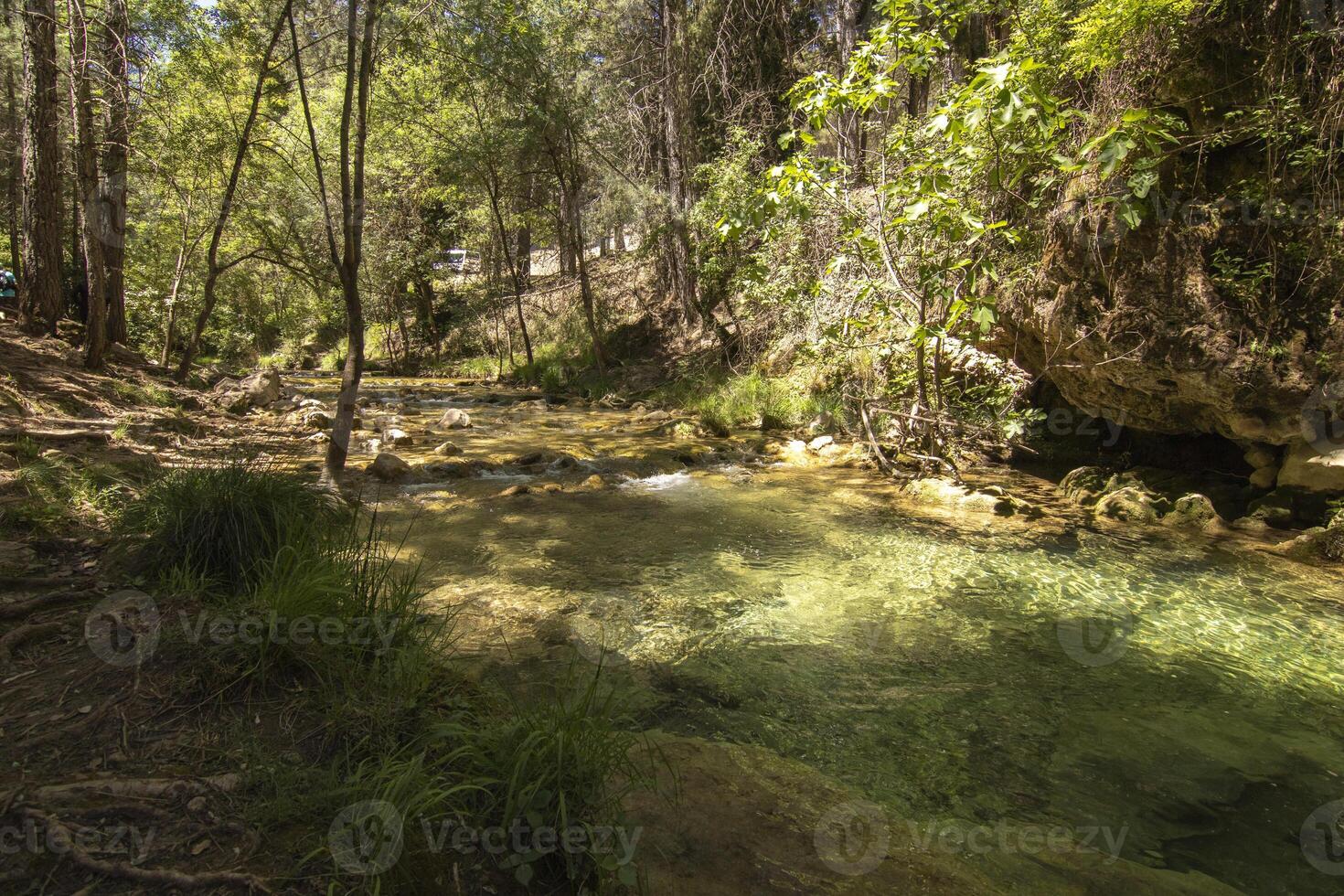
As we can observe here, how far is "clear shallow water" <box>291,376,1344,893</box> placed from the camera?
2.59 metres

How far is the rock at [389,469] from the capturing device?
7379 mm

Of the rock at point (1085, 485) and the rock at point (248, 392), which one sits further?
the rock at point (248, 392)

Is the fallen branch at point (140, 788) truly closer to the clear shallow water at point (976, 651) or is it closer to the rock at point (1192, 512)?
the clear shallow water at point (976, 651)

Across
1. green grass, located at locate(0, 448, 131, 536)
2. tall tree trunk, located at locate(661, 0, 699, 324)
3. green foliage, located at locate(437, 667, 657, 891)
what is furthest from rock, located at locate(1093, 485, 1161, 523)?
tall tree trunk, located at locate(661, 0, 699, 324)

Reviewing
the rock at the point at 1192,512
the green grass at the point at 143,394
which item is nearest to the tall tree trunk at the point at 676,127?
the green grass at the point at 143,394

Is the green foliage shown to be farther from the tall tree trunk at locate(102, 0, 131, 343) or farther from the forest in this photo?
the tall tree trunk at locate(102, 0, 131, 343)

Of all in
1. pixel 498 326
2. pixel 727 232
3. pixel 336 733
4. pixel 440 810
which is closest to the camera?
pixel 440 810

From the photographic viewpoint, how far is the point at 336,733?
2.18 meters

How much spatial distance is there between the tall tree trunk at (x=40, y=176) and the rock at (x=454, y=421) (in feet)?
17.3

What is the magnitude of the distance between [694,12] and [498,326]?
10359 millimetres

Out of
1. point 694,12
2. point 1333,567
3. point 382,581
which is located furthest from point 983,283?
point 694,12

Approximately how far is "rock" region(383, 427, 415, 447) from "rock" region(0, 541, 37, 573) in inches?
247

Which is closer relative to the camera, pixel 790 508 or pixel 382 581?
pixel 382 581

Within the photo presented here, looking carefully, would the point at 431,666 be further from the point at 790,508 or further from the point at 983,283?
the point at 983,283
